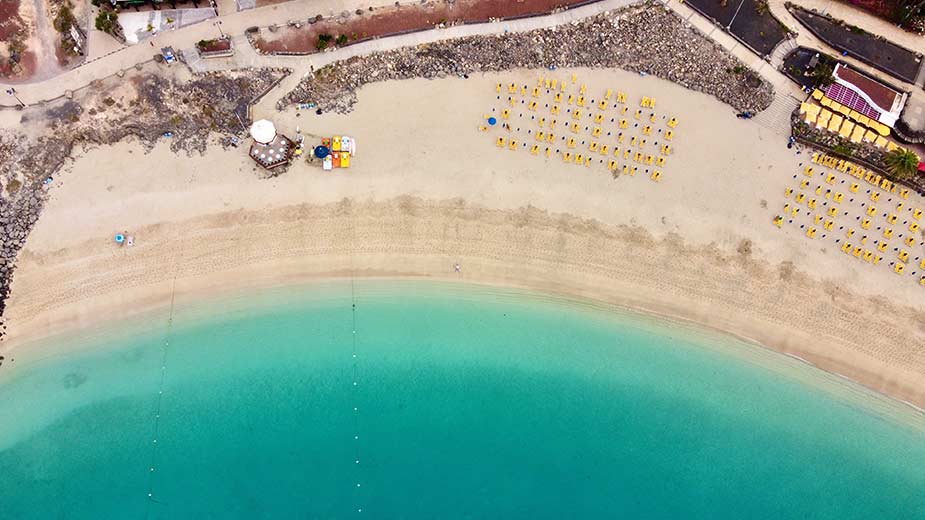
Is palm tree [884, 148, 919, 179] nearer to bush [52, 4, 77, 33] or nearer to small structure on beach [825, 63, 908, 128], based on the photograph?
small structure on beach [825, 63, 908, 128]

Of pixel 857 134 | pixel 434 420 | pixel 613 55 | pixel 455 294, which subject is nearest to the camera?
pixel 434 420

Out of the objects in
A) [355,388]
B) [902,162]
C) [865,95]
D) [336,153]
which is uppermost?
[865,95]

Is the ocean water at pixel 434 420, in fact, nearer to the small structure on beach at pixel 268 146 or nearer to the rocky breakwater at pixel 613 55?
the small structure on beach at pixel 268 146

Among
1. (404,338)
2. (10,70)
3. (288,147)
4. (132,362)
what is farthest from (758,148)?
(10,70)

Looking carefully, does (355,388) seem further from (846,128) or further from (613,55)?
(846,128)

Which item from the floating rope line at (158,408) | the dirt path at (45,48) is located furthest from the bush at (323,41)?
the floating rope line at (158,408)

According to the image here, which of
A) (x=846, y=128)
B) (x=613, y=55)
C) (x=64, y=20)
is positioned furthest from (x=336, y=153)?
(x=846, y=128)
